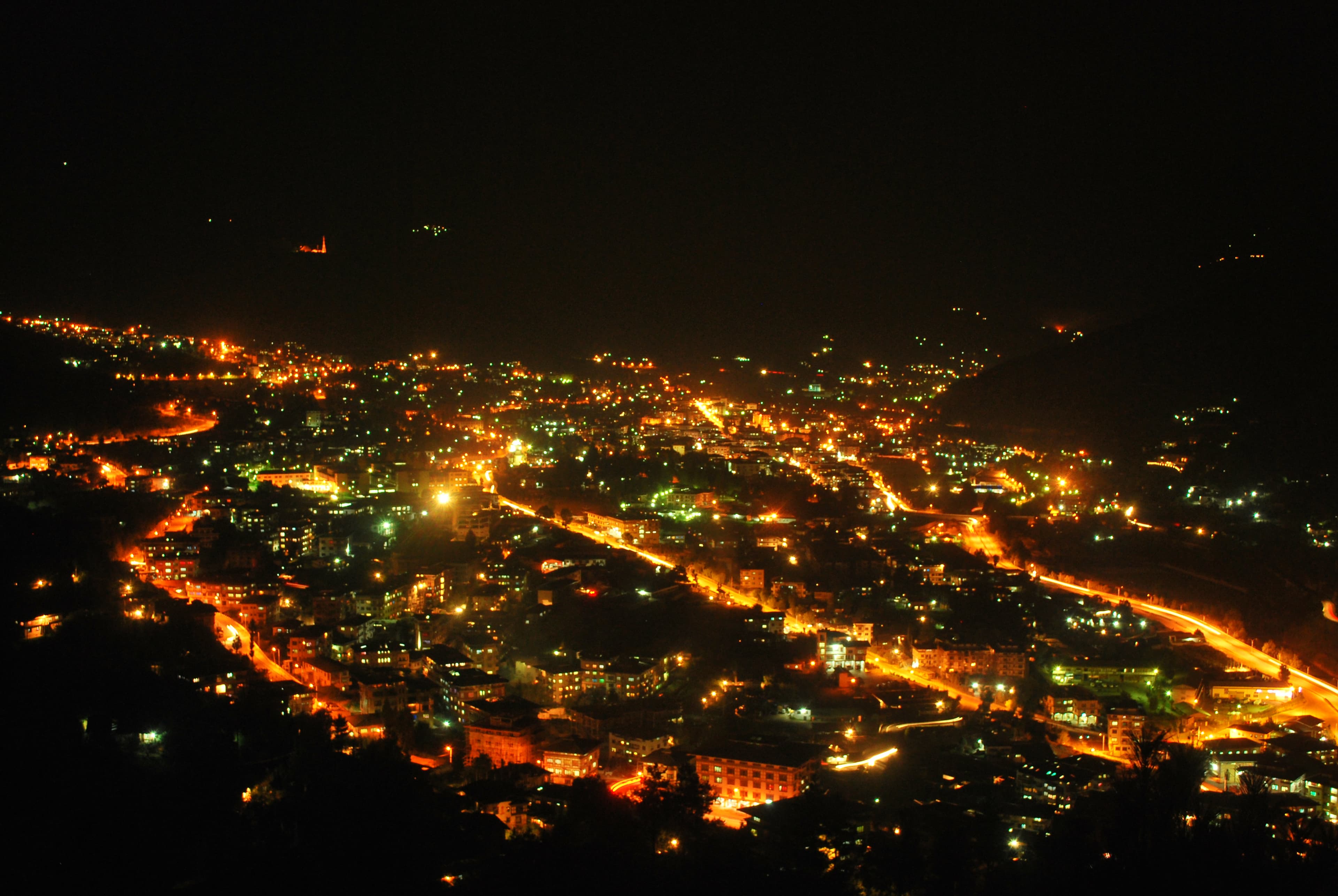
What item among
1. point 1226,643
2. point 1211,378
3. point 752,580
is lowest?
point 1226,643

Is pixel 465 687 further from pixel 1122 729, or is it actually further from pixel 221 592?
pixel 1122 729

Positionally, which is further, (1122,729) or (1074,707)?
(1074,707)

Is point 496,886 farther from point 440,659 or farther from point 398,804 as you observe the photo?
point 440,659

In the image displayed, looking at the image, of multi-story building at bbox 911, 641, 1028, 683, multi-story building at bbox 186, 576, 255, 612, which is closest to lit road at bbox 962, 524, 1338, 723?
multi-story building at bbox 911, 641, 1028, 683

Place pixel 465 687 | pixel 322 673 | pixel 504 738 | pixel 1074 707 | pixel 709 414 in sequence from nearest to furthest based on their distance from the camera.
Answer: pixel 504 738, pixel 465 687, pixel 1074 707, pixel 322 673, pixel 709 414

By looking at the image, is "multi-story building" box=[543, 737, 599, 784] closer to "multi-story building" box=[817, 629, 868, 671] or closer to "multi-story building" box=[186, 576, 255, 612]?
"multi-story building" box=[817, 629, 868, 671]

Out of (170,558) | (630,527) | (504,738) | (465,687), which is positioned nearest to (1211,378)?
(630,527)

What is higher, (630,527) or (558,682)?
(630,527)

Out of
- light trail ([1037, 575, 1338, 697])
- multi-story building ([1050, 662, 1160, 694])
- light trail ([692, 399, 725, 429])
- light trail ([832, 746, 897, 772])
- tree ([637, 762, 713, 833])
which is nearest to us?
tree ([637, 762, 713, 833])

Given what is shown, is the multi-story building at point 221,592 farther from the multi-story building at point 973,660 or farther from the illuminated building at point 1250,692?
the illuminated building at point 1250,692
